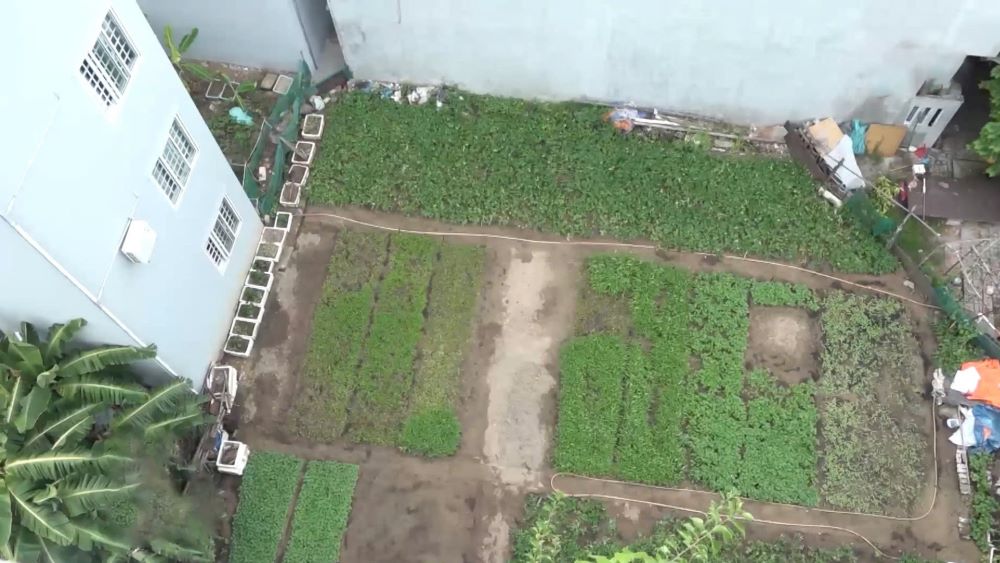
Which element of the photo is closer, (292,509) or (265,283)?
(292,509)

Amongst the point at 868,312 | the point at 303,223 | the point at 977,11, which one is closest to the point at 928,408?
the point at 868,312

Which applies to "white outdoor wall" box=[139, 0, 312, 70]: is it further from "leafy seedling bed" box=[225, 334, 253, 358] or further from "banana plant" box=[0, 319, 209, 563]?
"banana plant" box=[0, 319, 209, 563]

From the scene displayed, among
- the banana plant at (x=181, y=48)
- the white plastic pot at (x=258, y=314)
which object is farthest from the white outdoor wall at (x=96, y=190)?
the banana plant at (x=181, y=48)

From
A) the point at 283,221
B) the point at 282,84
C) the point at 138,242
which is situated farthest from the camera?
the point at 282,84

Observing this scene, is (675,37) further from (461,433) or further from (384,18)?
(461,433)

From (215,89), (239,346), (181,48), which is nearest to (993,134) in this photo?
(239,346)

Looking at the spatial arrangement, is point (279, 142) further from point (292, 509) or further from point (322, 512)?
point (322, 512)
